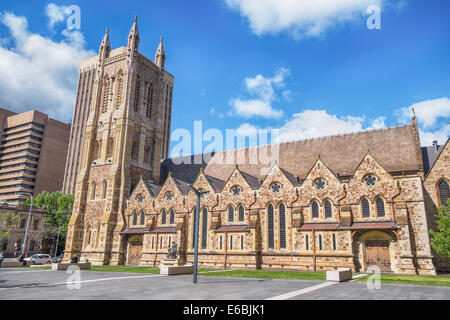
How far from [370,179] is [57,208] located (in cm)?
6575

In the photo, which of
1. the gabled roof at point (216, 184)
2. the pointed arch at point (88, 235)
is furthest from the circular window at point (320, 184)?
the pointed arch at point (88, 235)

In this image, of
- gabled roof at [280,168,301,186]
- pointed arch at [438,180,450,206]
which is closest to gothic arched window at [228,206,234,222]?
gabled roof at [280,168,301,186]

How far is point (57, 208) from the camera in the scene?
74.6 metres

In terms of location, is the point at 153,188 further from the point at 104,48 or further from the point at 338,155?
the point at 104,48

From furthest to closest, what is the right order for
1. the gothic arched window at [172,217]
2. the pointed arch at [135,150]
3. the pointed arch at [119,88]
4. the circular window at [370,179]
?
the pointed arch at [119,88] < the pointed arch at [135,150] < the gothic arched window at [172,217] < the circular window at [370,179]

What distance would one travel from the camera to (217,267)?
1481 inches

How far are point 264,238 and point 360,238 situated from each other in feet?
31.9

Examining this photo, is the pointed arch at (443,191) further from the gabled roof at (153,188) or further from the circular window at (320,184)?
the gabled roof at (153,188)

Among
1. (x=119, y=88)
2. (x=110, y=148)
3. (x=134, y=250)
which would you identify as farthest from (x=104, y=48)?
(x=134, y=250)

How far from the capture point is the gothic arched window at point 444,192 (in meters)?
32.8

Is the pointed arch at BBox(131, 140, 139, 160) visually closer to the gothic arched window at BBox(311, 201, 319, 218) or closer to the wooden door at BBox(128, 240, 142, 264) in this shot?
the wooden door at BBox(128, 240, 142, 264)

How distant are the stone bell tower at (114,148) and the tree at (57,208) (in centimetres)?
2486
